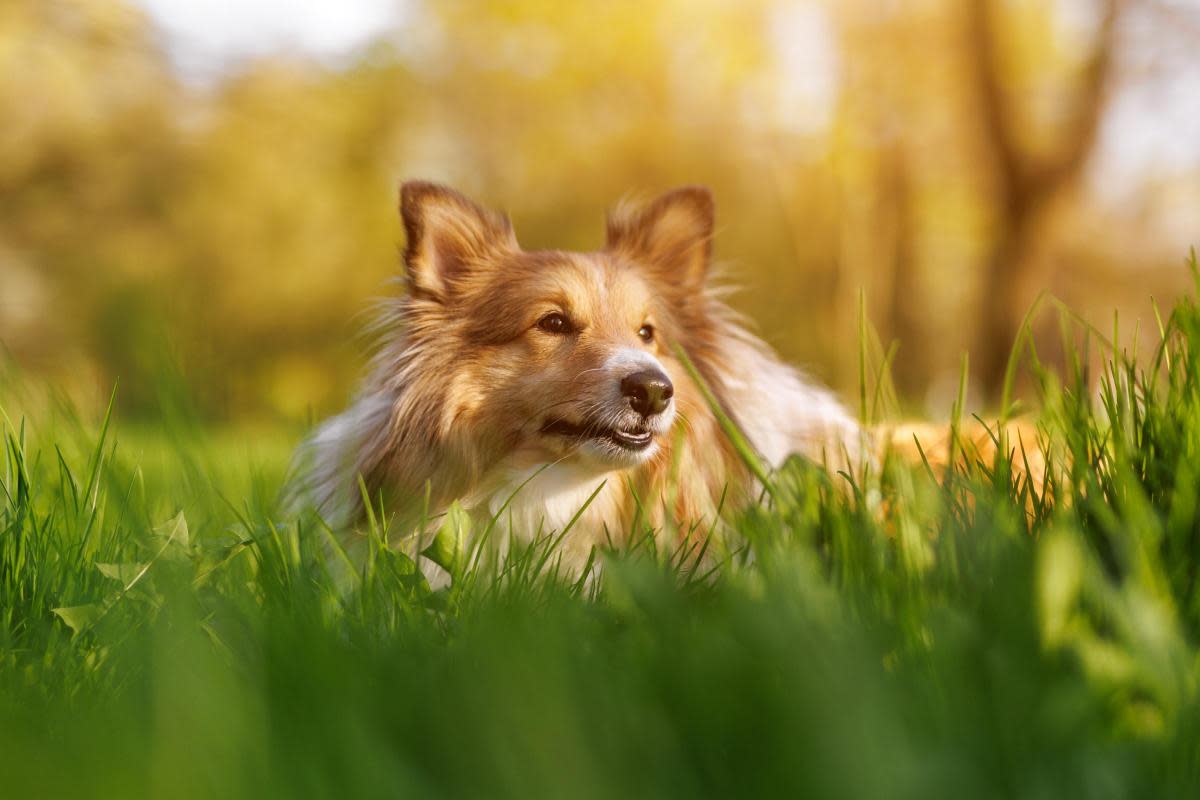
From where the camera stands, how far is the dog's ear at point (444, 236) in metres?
3.56

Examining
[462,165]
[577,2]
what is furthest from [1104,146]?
[462,165]

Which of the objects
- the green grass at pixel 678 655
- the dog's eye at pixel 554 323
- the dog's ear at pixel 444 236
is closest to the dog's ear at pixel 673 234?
the dog's ear at pixel 444 236

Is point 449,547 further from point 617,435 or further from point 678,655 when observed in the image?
point 617,435

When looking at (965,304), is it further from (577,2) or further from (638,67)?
(577,2)

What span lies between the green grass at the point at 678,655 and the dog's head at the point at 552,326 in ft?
3.26

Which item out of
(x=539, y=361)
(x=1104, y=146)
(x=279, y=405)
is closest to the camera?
(x=279, y=405)

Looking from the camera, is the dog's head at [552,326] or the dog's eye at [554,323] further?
the dog's eye at [554,323]

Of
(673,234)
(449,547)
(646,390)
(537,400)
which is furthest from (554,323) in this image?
(449,547)

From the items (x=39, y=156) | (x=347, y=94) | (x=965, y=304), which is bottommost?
(x=965, y=304)

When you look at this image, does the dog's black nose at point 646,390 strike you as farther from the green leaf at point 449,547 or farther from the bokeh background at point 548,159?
the bokeh background at point 548,159

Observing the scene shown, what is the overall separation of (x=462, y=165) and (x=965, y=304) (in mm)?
8641

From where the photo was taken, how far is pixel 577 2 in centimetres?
1573

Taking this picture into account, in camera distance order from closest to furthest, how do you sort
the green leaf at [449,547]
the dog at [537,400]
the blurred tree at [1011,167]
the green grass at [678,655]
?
the green grass at [678,655]
the green leaf at [449,547]
the dog at [537,400]
the blurred tree at [1011,167]

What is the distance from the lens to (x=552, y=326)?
11.4 feet
